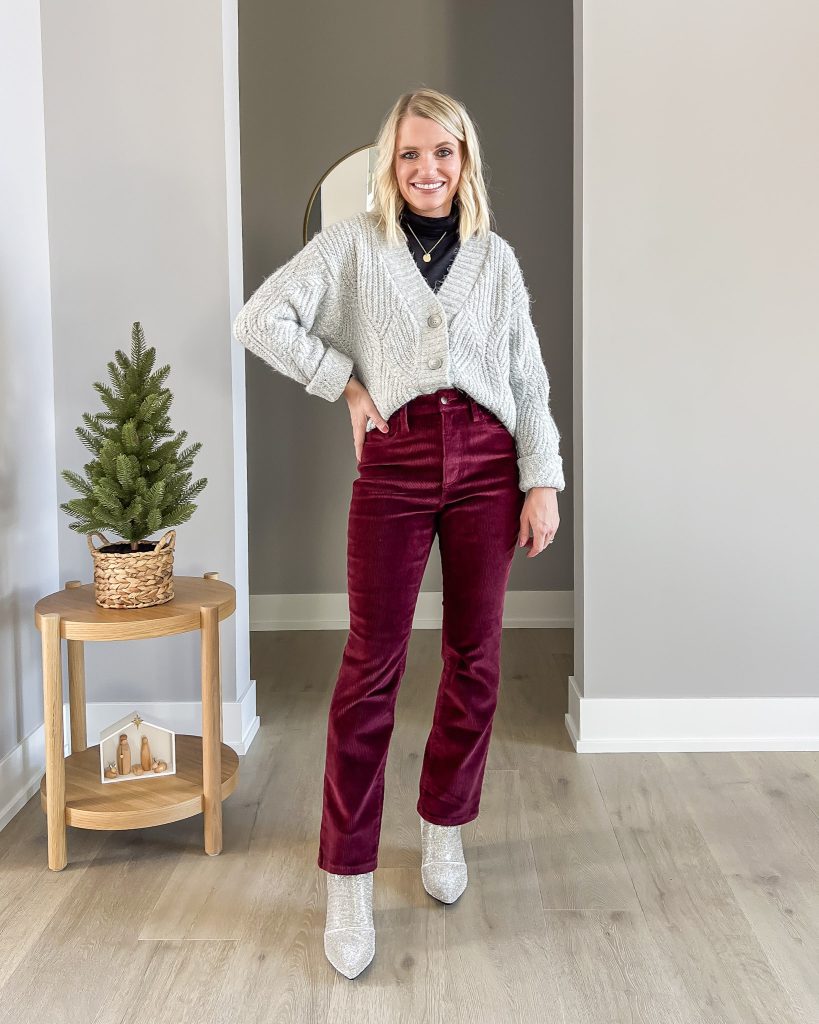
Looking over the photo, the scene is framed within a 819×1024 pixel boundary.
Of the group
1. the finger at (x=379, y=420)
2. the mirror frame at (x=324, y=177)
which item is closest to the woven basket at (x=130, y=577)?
the finger at (x=379, y=420)

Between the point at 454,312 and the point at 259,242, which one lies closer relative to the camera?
the point at 454,312

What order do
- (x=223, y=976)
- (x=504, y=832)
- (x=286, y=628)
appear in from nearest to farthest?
(x=223, y=976), (x=504, y=832), (x=286, y=628)

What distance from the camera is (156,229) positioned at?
7.63 ft

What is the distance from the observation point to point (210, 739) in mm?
1910

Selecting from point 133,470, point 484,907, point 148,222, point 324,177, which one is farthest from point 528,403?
point 324,177

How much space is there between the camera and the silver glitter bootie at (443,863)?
171 cm

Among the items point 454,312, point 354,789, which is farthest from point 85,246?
point 354,789

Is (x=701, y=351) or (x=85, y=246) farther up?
(x=85, y=246)

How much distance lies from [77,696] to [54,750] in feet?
1.15

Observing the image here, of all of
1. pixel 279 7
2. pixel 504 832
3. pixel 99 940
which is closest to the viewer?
pixel 99 940

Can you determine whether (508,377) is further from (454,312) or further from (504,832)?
(504,832)

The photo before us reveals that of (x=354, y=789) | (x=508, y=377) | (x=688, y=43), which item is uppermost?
(x=688, y=43)

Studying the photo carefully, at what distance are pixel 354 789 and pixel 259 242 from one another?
2.46 m

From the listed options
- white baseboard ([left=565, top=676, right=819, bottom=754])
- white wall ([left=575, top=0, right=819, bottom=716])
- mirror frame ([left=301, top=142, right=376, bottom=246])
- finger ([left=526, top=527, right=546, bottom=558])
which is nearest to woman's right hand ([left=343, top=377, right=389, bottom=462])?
finger ([left=526, top=527, right=546, bottom=558])
